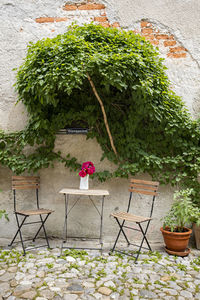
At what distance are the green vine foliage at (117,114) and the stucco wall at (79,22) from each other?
0.70ft

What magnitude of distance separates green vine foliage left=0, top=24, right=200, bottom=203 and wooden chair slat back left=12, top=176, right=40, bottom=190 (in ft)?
0.48

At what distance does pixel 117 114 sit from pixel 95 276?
2214 millimetres

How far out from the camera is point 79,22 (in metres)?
3.90

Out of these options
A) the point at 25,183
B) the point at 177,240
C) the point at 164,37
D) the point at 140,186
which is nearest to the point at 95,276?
the point at 177,240

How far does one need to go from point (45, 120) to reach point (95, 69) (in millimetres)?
1052

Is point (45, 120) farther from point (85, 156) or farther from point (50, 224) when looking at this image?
point (50, 224)

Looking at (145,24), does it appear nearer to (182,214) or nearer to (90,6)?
(90,6)

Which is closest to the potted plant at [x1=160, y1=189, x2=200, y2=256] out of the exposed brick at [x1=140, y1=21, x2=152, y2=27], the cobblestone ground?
the cobblestone ground

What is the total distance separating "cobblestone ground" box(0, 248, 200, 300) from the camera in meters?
2.16

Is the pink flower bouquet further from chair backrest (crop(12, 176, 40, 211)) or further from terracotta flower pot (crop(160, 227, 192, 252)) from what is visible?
terracotta flower pot (crop(160, 227, 192, 252))

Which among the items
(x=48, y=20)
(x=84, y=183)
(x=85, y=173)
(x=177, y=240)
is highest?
(x=48, y=20)

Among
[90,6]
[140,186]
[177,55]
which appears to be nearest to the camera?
[140,186]

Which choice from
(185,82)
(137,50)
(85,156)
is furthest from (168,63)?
(85,156)

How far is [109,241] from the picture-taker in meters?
3.55
